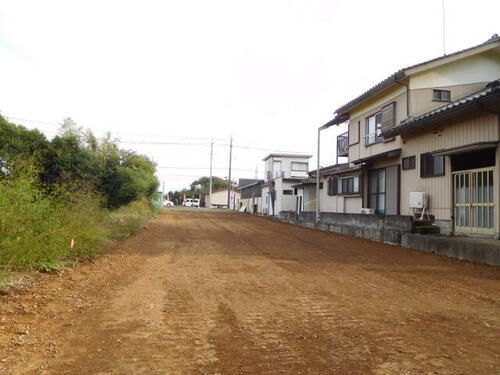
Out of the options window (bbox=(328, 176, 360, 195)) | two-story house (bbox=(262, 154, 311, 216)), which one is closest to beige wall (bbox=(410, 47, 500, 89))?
window (bbox=(328, 176, 360, 195))

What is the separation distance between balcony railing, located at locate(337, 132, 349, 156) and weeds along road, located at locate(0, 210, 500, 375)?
39.3 ft

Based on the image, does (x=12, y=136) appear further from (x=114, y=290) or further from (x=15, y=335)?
(x=15, y=335)

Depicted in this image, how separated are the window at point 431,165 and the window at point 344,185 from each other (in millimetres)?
4915

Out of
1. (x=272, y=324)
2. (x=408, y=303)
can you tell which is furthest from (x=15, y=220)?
(x=408, y=303)

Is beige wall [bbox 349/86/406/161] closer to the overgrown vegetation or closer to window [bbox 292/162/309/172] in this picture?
the overgrown vegetation

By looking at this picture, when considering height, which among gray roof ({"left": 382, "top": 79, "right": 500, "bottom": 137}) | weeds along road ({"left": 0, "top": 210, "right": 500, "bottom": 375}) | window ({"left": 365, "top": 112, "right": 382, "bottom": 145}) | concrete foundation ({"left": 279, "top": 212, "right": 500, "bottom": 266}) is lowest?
weeds along road ({"left": 0, "top": 210, "right": 500, "bottom": 375})

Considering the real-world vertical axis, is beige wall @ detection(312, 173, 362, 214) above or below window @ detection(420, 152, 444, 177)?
below

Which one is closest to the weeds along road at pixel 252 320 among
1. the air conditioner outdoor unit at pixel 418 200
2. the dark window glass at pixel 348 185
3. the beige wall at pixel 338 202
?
the air conditioner outdoor unit at pixel 418 200

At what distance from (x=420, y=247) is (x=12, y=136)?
687 inches

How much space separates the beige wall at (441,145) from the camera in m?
9.73

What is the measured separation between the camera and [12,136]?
54.0 ft

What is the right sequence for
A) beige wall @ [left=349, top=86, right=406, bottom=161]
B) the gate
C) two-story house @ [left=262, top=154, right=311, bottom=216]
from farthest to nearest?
two-story house @ [left=262, top=154, right=311, bottom=216] < beige wall @ [left=349, top=86, right=406, bottom=161] < the gate

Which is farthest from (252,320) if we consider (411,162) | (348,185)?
(348,185)

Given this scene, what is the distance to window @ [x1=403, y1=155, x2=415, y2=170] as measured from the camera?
1284 cm
